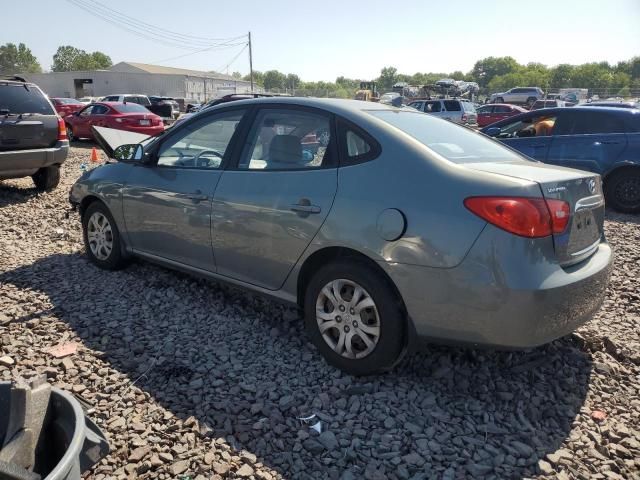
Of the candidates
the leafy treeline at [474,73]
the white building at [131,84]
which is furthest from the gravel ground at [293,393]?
the leafy treeline at [474,73]

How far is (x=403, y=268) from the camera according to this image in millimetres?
2896

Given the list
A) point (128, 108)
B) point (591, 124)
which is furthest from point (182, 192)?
point (128, 108)

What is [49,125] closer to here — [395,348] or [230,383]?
[230,383]

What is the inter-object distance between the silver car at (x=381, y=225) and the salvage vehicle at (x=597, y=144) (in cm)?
538

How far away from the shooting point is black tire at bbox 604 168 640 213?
8.14 m

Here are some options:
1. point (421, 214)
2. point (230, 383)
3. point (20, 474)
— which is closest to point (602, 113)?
point (421, 214)

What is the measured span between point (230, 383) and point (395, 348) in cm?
104

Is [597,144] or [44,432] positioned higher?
[597,144]

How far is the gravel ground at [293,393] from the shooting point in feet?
8.46

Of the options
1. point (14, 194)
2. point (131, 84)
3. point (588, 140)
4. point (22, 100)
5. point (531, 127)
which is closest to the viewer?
point (22, 100)

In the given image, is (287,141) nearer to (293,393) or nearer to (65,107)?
(293,393)

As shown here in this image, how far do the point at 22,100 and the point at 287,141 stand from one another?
20.6 feet

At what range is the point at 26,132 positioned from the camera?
25.6 ft

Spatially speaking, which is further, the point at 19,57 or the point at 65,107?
the point at 19,57
